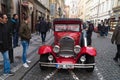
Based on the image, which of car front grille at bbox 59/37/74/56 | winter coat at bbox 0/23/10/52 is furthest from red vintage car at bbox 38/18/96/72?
winter coat at bbox 0/23/10/52

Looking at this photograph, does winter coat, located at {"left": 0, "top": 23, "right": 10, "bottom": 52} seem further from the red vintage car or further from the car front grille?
the car front grille

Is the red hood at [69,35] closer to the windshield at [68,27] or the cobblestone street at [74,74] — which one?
the windshield at [68,27]

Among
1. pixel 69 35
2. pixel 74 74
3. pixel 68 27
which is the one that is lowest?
pixel 74 74

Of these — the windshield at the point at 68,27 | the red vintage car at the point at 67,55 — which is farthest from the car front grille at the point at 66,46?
the windshield at the point at 68,27

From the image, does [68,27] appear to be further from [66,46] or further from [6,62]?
[6,62]

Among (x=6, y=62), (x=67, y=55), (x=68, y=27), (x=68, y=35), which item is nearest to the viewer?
(x=6, y=62)

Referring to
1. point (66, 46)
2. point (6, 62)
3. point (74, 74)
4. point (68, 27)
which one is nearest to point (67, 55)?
point (66, 46)

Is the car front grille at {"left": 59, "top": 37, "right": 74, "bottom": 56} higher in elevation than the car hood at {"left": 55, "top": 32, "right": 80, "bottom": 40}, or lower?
lower

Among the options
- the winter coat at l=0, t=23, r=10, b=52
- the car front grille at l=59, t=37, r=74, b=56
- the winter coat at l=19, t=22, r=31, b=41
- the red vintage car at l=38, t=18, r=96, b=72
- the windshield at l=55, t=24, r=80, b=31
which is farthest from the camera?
the windshield at l=55, t=24, r=80, b=31

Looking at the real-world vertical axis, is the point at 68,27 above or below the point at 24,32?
above

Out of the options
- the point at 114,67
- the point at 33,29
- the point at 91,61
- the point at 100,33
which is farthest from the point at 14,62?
the point at 100,33

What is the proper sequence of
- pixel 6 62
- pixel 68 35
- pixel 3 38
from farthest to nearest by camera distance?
pixel 68 35, pixel 6 62, pixel 3 38

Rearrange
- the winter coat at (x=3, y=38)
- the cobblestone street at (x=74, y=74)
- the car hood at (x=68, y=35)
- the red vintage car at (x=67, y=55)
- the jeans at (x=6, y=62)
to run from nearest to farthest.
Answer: the winter coat at (x=3, y=38), the jeans at (x=6, y=62), the cobblestone street at (x=74, y=74), the red vintage car at (x=67, y=55), the car hood at (x=68, y=35)

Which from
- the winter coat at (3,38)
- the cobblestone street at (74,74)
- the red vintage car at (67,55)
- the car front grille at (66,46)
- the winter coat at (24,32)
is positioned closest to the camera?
the winter coat at (3,38)
